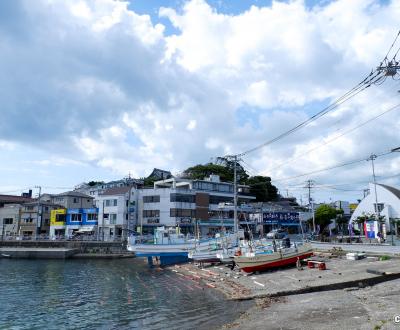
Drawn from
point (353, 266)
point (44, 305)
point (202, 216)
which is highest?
point (202, 216)

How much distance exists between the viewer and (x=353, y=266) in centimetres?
2888

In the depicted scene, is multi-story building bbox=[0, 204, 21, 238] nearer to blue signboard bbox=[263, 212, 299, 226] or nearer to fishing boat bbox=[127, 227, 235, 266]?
fishing boat bbox=[127, 227, 235, 266]

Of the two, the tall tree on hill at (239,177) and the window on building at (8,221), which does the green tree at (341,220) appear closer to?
the tall tree on hill at (239,177)

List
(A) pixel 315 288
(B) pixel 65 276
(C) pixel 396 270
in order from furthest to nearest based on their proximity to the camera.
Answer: (B) pixel 65 276, (C) pixel 396 270, (A) pixel 315 288

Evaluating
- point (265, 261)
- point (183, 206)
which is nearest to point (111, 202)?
point (183, 206)

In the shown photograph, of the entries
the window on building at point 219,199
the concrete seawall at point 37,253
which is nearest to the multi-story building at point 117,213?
the concrete seawall at point 37,253

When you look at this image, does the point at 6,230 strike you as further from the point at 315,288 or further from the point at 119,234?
the point at 315,288

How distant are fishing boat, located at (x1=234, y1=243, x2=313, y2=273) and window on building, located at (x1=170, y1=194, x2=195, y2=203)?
45634 millimetres

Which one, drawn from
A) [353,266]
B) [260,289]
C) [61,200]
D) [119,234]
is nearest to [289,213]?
[119,234]

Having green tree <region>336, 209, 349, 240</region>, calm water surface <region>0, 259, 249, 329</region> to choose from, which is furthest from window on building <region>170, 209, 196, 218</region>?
calm water surface <region>0, 259, 249, 329</region>

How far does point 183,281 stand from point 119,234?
50.2 meters

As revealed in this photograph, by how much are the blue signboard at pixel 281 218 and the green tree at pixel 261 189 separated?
18.1 meters

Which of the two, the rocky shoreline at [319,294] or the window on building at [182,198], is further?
the window on building at [182,198]

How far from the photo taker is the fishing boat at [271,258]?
32.6m
